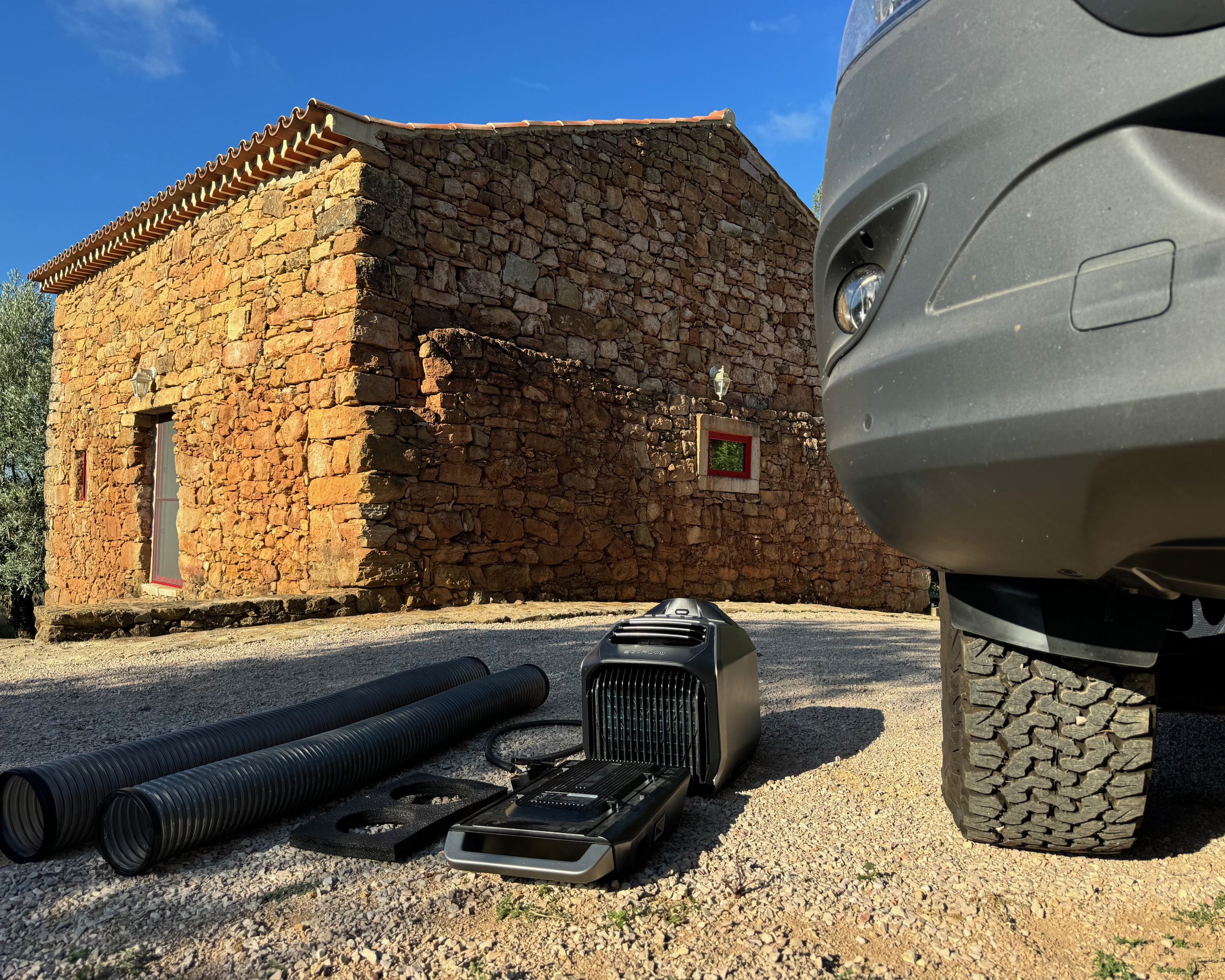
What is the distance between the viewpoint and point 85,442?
1123 centimetres

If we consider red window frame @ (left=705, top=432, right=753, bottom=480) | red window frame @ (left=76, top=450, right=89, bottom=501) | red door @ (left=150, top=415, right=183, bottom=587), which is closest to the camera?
red door @ (left=150, top=415, right=183, bottom=587)

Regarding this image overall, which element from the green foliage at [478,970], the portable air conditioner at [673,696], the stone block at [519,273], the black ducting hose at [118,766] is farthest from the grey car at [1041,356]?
the stone block at [519,273]

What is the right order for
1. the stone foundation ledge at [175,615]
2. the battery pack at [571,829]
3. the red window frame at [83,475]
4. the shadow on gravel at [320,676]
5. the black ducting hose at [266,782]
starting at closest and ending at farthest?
the battery pack at [571,829] → the black ducting hose at [266,782] → the shadow on gravel at [320,676] → the stone foundation ledge at [175,615] → the red window frame at [83,475]

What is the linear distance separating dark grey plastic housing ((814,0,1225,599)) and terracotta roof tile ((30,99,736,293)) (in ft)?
22.2

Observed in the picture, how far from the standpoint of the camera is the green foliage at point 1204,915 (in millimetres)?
1630

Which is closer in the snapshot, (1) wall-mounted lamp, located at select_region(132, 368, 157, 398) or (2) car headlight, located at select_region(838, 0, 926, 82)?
(2) car headlight, located at select_region(838, 0, 926, 82)

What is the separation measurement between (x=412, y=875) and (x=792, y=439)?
970 centimetres

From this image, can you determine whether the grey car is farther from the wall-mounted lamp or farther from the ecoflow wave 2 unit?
the wall-mounted lamp

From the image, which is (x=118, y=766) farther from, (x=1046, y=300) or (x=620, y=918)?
(x=1046, y=300)

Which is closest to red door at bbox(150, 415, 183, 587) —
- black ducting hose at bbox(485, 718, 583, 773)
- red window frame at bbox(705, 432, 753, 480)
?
red window frame at bbox(705, 432, 753, 480)

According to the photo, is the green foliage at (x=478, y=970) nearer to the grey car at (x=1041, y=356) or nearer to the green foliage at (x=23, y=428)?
the grey car at (x=1041, y=356)

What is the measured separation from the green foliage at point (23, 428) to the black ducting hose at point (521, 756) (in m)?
15.3

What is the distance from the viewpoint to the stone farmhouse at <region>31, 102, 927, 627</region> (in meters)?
7.36

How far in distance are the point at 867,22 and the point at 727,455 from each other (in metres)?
8.45
